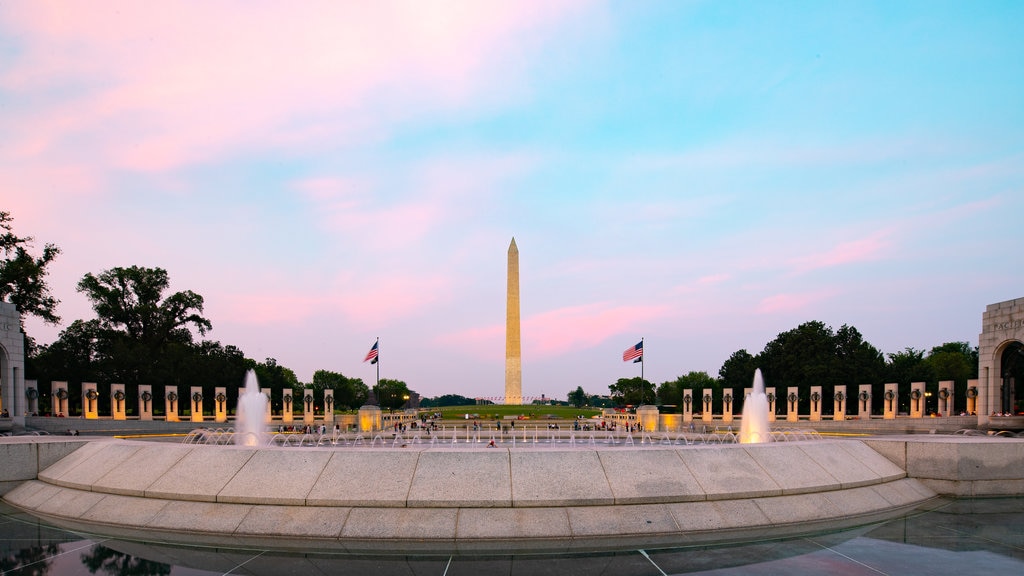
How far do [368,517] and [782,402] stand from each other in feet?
222

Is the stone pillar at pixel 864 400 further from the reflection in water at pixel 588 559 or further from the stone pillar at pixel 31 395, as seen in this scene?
the stone pillar at pixel 31 395

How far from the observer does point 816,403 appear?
4856cm

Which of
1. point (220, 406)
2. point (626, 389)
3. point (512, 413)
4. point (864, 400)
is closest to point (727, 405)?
point (864, 400)

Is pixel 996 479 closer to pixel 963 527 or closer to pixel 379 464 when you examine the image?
pixel 963 527

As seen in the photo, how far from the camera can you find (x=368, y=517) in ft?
31.0

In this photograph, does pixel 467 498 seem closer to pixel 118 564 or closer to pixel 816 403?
pixel 118 564

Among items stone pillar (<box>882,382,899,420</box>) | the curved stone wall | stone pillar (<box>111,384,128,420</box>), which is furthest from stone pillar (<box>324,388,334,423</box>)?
stone pillar (<box>882,382,899,420</box>)

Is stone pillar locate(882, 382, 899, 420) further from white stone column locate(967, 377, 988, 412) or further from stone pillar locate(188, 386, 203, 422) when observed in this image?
stone pillar locate(188, 386, 203, 422)

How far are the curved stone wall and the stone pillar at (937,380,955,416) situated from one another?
34.9 metres

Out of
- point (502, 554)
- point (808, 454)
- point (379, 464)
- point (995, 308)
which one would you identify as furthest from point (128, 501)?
point (995, 308)

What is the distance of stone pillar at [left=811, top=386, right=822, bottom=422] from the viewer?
4725 cm

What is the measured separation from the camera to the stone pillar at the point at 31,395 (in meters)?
37.3

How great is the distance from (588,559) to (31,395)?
42835 mm

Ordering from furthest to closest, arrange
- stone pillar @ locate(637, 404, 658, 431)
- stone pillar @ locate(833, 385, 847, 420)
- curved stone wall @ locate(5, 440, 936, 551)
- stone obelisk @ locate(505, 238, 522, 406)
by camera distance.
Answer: stone obelisk @ locate(505, 238, 522, 406)
stone pillar @ locate(833, 385, 847, 420)
stone pillar @ locate(637, 404, 658, 431)
curved stone wall @ locate(5, 440, 936, 551)
